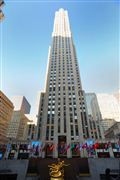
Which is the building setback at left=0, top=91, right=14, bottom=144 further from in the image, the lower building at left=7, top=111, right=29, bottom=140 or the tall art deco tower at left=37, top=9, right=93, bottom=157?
the lower building at left=7, top=111, right=29, bottom=140

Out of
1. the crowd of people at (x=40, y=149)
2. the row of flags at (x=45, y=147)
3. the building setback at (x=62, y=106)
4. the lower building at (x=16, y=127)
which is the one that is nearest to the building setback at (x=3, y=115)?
the building setback at (x=62, y=106)

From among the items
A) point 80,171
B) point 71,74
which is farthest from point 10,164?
point 71,74

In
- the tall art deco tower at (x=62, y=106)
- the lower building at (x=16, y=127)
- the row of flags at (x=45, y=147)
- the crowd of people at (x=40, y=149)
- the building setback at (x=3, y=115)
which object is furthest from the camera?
the lower building at (x=16, y=127)

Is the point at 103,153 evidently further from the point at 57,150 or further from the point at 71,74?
the point at 71,74

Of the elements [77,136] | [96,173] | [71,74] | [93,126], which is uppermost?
[71,74]

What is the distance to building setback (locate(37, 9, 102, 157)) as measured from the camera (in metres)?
48.0

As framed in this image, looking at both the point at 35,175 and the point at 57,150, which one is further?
the point at 57,150

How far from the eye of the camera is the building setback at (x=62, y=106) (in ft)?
158

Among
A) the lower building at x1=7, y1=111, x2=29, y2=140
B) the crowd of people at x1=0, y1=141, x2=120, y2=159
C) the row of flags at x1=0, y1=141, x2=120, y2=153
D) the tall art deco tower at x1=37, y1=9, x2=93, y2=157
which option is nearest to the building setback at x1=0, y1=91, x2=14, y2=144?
the tall art deco tower at x1=37, y1=9, x2=93, y2=157

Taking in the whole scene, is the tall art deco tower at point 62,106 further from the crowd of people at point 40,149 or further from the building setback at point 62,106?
the crowd of people at point 40,149

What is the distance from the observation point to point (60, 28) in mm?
99062

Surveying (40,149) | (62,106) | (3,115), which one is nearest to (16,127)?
(3,115)

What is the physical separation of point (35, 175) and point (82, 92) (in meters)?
51.6

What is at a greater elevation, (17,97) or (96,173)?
(17,97)
